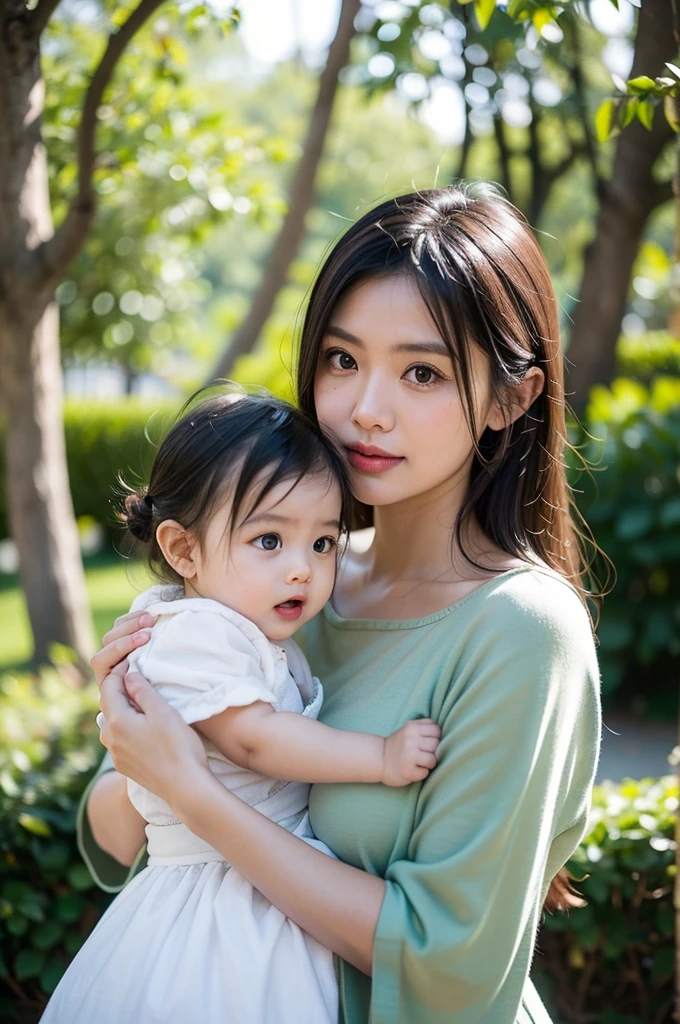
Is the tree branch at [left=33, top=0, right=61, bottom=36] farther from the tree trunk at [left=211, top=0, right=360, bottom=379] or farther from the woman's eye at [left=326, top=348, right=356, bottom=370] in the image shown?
the tree trunk at [left=211, top=0, right=360, bottom=379]

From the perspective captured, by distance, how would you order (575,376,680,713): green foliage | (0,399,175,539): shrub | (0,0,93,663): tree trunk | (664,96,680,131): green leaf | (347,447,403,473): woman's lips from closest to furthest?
(347,447,403,473): woman's lips → (664,96,680,131): green leaf → (0,0,93,663): tree trunk → (575,376,680,713): green foliage → (0,399,175,539): shrub

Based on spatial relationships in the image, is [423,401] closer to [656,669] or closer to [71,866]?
[71,866]

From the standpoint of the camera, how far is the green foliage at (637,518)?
5664mm

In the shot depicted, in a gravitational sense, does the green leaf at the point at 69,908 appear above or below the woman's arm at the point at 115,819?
below

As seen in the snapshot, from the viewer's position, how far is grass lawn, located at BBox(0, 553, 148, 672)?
307 inches

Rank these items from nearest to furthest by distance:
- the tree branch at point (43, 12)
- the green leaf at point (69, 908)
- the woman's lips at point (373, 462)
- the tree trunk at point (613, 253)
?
the woman's lips at point (373, 462) < the tree branch at point (43, 12) < the green leaf at point (69, 908) < the tree trunk at point (613, 253)

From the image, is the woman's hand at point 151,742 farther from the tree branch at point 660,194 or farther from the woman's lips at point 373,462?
the tree branch at point 660,194

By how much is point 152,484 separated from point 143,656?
33 cm

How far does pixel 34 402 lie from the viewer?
14.9ft

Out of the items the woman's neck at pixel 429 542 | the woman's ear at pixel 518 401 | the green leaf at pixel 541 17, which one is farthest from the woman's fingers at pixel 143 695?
the green leaf at pixel 541 17

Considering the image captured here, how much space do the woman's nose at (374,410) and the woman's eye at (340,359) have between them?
0.37 feet

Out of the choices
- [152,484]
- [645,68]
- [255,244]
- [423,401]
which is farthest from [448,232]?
[255,244]

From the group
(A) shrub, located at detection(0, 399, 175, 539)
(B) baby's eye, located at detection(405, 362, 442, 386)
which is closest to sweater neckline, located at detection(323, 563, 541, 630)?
(B) baby's eye, located at detection(405, 362, 442, 386)

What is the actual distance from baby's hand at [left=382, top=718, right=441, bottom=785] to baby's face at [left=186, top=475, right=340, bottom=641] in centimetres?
31
